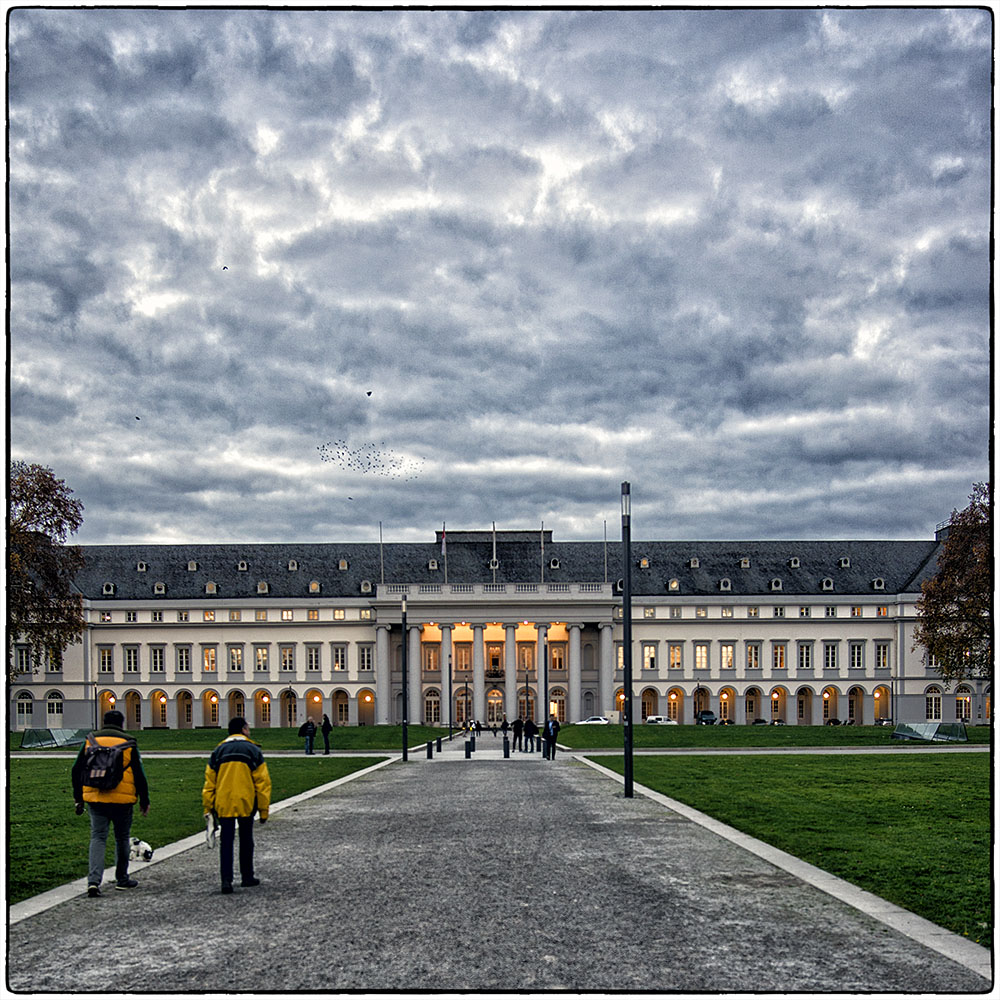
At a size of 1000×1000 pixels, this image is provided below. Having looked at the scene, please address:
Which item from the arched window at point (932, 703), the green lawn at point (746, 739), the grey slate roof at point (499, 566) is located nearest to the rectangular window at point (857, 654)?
the grey slate roof at point (499, 566)

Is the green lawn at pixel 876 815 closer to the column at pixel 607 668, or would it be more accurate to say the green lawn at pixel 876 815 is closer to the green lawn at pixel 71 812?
the green lawn at pixel 71 812

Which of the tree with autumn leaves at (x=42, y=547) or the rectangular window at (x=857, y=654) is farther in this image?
the rectangular window at (x=857, y=654)

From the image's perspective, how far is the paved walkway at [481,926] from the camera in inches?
318

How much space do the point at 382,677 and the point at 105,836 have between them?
93604 millimetres

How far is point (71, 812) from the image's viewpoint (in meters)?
21.2

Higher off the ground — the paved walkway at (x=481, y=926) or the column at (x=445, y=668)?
the paved walkway at (x=481, y=926)

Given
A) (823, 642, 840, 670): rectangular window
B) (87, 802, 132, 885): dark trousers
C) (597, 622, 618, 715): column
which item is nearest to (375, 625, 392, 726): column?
(597, 622, 618, 715): column

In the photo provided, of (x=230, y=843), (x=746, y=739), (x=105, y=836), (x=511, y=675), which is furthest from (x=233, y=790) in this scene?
(x=511, y=675)

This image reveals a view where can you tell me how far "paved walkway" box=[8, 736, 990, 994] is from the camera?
26.5 feet

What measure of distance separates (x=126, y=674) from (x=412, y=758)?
235ft

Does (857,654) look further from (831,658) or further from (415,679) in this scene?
(415,679)

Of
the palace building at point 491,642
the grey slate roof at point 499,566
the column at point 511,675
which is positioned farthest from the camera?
the grey slate roof at point 499,566

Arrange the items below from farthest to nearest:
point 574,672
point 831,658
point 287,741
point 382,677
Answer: point 382,677 < point 831,658 < point 574,672 < point 287,741

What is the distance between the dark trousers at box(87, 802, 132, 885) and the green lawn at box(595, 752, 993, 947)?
843 cm
